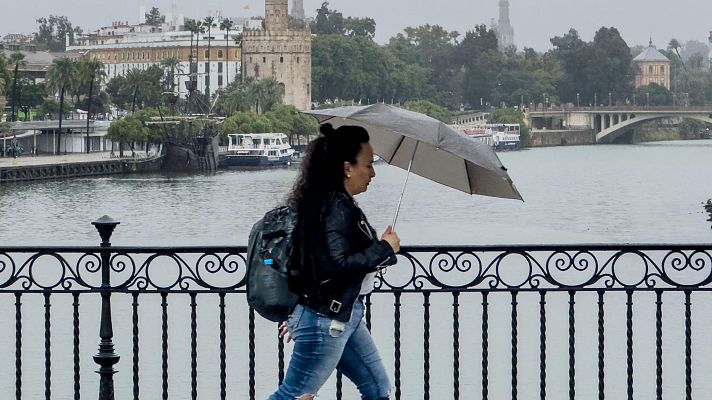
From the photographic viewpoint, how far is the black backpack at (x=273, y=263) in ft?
19.1

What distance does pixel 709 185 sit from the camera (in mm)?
59438

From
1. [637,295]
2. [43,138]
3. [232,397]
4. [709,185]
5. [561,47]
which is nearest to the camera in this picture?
[232,397]

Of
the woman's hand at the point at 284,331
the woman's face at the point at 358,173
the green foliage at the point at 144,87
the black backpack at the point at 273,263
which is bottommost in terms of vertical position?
the woman's hand at the point at 284,331

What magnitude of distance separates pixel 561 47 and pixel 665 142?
A: 99.1 feet

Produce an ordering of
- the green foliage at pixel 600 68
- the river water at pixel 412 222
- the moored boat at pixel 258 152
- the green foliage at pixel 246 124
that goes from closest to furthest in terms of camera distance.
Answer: the river water at pixel 412 222
the moored boat at pixel 258 152
the green foliage at pixel 246 124
the green foliage at pixel 600 68

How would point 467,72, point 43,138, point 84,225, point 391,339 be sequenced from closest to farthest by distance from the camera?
point 391,339 < point 84,225 < point 43,138 < point 467,72

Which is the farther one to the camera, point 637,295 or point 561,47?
point 561,47

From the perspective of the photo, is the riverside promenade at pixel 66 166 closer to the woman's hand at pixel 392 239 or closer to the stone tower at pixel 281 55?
the stone tower at pixel 281 55

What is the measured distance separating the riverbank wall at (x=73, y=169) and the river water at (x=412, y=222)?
1358mm

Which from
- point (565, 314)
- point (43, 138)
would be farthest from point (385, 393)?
point (43, 138)

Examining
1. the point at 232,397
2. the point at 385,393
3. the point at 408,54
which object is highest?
the point at 408,54

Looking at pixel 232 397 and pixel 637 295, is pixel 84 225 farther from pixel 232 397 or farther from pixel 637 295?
pixel 232 397

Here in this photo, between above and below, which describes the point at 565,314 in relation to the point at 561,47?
below

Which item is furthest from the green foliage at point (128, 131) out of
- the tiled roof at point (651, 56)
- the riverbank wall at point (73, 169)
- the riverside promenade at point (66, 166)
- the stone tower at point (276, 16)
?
the tiled roof at point (651, 56)
